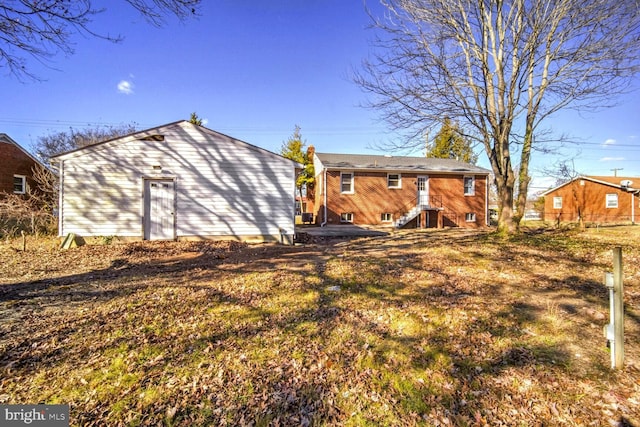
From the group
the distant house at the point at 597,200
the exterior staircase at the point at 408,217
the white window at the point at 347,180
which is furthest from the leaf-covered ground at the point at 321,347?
the distant house at the point at 597,200

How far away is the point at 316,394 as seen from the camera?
258 cm

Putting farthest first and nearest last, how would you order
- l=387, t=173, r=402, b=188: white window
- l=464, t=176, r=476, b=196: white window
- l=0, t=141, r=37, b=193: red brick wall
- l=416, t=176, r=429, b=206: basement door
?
l=464, t=176, r=476, b=196: white window
l=416, t=176, r=429, b=206: basement door
l=387, t=173, r=402, b=188: white window
l=0, t=141, r=37, b=193: red brick wall

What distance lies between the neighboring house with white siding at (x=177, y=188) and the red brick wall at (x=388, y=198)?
7.74 meters

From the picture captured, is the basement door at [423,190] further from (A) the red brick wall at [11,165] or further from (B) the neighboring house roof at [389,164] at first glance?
(A) the red brick wall at [11,165]

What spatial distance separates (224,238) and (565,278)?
9.91 metres

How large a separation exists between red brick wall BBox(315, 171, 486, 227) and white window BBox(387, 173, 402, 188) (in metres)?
0.23

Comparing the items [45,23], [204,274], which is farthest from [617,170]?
[45,23]

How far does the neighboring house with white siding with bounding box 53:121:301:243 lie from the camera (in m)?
10.4

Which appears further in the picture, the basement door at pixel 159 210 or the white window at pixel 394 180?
the white window at pixel 394 180

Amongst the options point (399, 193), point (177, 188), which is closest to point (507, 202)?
point (399, 193)

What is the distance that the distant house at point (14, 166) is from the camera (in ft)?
60.7

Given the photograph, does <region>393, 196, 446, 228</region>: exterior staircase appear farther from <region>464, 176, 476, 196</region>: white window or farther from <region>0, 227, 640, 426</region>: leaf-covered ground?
<region>0, 227, 640, 426</region>: leaf-covered ground

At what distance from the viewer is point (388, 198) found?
63.8 feet

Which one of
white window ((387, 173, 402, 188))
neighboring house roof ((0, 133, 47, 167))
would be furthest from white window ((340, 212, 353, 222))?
neighboring house roof ((0, 133, 47, 167))
